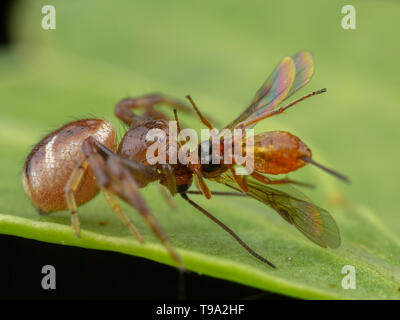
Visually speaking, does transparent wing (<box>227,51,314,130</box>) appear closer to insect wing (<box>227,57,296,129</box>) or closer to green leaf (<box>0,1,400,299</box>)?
insect wing (<box>227,57,296,129</box>)

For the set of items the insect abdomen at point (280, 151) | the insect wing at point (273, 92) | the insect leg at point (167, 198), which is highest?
the insect wing at point (273, 92)

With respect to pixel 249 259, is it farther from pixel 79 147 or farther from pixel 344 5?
pixel 344 5

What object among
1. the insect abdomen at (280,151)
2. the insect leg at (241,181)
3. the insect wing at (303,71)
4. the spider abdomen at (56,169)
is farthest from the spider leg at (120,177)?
the insect wing at (303,71)

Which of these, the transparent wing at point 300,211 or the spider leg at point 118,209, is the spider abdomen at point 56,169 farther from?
the transparent wing at point 300,211

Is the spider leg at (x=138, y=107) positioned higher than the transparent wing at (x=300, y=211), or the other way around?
the spider leg at (x=138, y=107)

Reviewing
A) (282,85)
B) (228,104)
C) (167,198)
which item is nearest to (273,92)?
(282,85)
